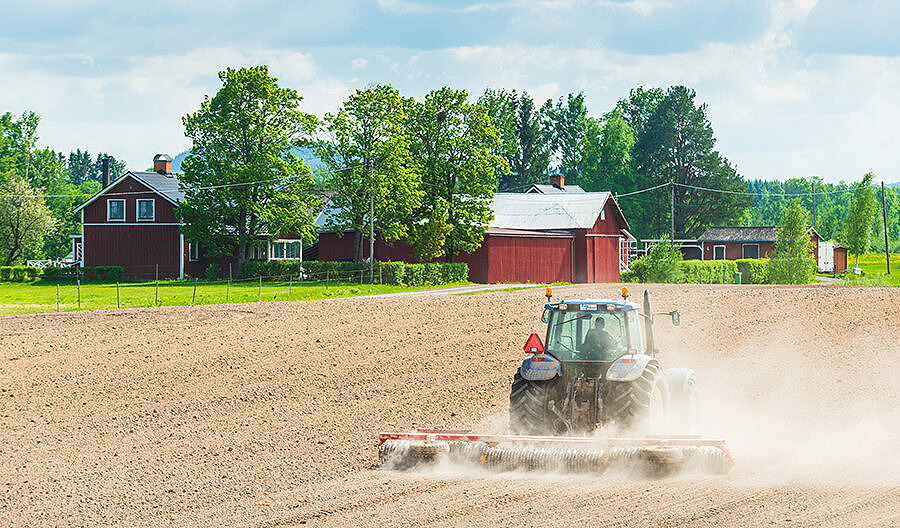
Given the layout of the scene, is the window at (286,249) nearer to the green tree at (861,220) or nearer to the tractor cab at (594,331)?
the tractor cab at (594,331)

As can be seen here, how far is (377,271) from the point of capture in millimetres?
50188

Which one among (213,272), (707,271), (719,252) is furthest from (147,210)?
(719,252)

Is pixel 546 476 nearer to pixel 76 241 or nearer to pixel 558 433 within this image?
pixel 558 433

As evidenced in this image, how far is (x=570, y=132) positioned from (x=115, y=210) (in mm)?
65456

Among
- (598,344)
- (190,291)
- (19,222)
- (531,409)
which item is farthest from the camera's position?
(19,222)

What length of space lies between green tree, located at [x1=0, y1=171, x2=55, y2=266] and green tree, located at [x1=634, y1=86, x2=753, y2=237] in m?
62.1

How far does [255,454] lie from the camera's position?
13820mm

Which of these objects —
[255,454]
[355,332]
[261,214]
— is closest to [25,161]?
[261,214]

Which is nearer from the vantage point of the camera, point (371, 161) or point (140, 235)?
point (371, 161)

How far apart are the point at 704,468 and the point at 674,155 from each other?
9574cm

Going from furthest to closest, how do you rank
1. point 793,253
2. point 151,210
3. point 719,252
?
point 719,252 < point 151,210 < point 793,253

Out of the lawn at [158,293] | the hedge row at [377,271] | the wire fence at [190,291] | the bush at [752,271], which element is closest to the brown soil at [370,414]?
the lawn at [158,293]

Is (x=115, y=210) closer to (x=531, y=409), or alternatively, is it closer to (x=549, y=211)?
(x=549, y=211)

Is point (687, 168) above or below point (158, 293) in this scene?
above
